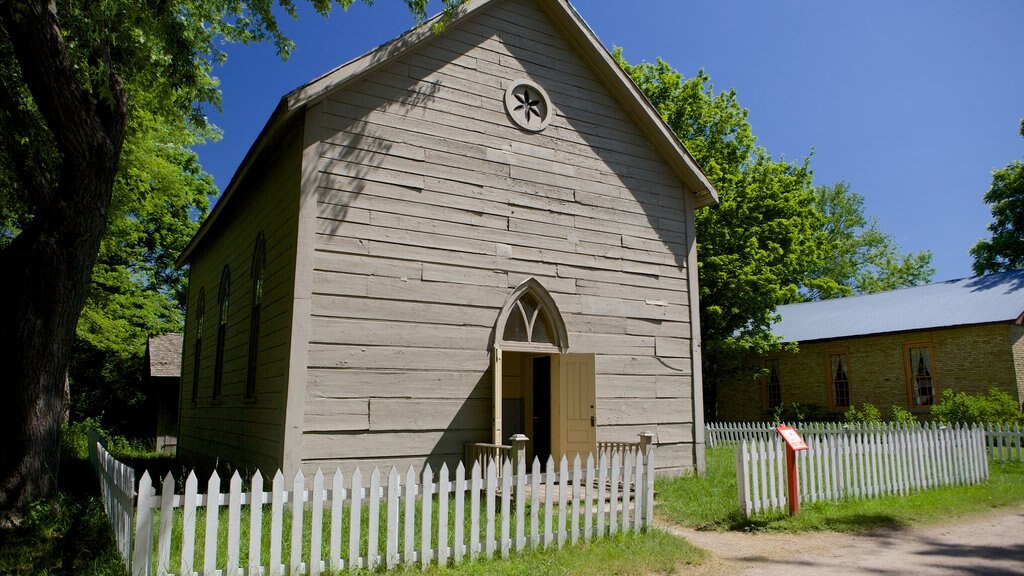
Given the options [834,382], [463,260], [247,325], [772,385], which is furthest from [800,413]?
[247,325]

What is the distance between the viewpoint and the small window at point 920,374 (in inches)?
896

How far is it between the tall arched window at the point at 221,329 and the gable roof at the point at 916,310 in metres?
20.2

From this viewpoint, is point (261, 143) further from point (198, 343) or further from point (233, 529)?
point (198, 343)

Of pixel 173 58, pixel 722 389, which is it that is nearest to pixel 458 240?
pixel 173 58

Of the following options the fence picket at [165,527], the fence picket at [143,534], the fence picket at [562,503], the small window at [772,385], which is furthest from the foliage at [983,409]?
the fence picket at [143,534]

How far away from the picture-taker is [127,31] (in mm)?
10586

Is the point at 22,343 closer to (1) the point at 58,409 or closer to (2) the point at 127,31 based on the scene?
(1) the point at 58,409

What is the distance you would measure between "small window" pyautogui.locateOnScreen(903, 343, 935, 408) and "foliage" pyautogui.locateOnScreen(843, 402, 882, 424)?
1.29 metres

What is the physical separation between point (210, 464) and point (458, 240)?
303 inches

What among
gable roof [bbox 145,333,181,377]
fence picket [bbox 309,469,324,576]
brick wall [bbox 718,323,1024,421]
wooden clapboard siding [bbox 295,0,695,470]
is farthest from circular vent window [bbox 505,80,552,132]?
brick wall [bbox 718,323,1024,421]

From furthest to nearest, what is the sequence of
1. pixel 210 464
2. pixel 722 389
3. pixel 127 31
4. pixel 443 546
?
1. pixel 722 389
2. pixel 210 464
3. pixel 127 31
4. pixel 443 546

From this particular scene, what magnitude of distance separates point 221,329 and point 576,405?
8.16m

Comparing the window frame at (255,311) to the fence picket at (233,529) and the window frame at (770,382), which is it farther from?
the window frame at (770,382)

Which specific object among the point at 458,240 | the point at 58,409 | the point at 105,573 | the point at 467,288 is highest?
the point at 458,240
